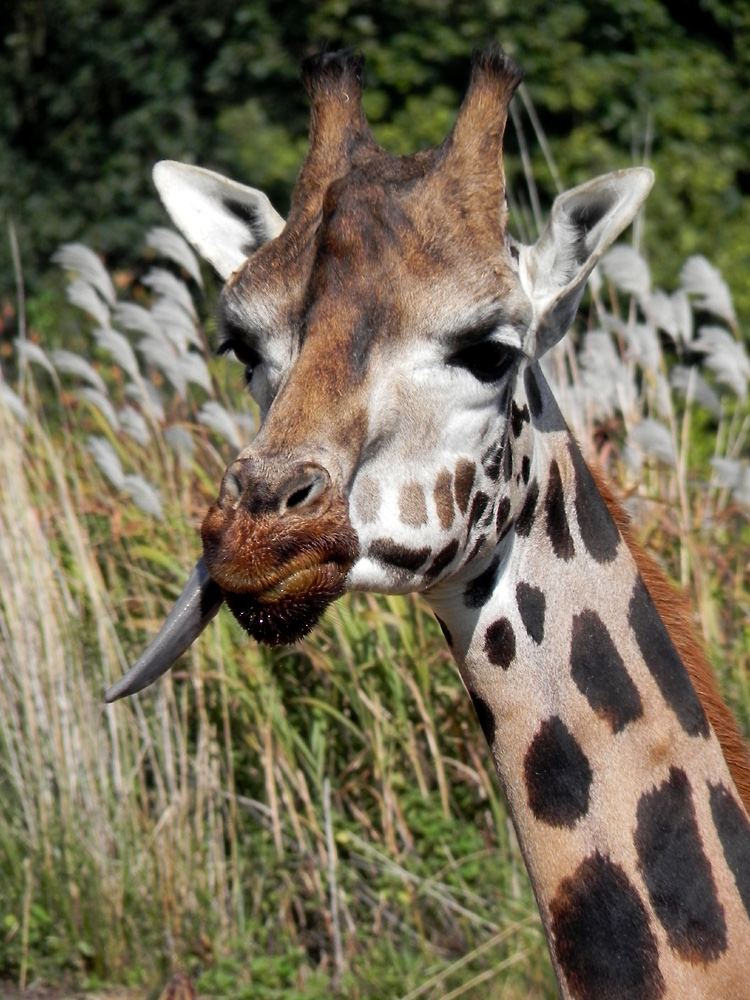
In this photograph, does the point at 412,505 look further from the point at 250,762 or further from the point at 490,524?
the point at 250,762

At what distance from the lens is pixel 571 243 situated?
2.79m

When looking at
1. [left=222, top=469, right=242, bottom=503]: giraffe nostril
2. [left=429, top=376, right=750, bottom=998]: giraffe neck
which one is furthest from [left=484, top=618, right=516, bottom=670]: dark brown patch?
[left=222, top=469, right=242, bottom=503]: giraffe nostril

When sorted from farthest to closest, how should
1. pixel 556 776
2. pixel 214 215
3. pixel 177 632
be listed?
pixel 214 215, pixel 556 776, pixel 177 632

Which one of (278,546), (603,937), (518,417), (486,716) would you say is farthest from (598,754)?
(278,546)

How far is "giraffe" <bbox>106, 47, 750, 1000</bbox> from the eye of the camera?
2.45 m

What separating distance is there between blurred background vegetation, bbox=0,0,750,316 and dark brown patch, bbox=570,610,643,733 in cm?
850

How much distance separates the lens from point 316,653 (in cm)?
491

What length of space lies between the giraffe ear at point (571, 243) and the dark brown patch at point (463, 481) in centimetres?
27

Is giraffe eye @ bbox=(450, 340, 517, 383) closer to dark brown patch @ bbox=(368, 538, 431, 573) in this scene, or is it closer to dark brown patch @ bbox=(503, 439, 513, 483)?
dark brown patch @ bbox=(503, 439, 513, 483)

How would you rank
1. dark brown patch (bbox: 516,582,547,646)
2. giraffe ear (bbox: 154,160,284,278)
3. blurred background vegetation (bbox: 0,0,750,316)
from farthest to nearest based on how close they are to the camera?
1. blurred background vegetation (bbox: 0,0,750,316)
2. giraffe ear (bbox: 154,160,284,278)
3. dark brown patch (bbox: 516,582,547,646)

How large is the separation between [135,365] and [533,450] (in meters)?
2.75

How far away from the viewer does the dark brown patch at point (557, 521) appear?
279 centimetres

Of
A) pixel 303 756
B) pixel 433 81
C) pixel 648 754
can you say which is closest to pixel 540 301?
pixel 648 754

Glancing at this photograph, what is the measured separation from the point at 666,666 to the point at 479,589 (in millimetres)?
405
